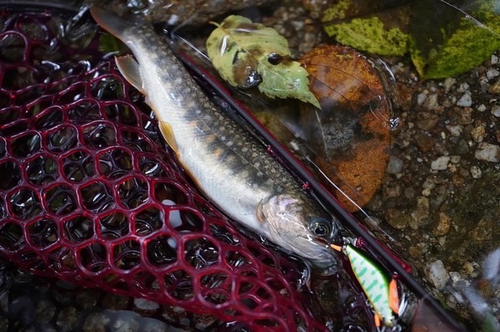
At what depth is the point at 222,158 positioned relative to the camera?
2984 mm

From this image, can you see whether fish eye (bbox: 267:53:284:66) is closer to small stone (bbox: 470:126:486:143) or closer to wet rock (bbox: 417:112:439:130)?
wet rock (bbox: 417:112:439:130)

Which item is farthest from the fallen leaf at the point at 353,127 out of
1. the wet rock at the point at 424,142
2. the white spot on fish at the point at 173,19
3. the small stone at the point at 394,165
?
the white spot on fish at the point at 173,19

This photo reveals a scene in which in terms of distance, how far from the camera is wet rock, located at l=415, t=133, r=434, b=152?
3412 millimetres

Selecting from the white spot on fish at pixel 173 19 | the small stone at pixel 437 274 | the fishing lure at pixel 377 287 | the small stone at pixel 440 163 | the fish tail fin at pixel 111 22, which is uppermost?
the fish tail fin at pixel 111 22

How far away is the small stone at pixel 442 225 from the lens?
3254mm

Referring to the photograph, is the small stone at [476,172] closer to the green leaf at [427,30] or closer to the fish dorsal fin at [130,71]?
the green leaf at [427,30]

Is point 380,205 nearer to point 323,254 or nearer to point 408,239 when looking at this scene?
point 408,239

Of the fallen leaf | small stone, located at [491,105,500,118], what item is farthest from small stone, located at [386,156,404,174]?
small stone, located at [491,105,500,118]

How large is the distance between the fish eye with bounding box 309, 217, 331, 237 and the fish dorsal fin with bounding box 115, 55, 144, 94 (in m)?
1.20

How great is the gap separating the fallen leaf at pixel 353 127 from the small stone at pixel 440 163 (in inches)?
12.4

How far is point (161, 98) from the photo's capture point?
308 centimetres

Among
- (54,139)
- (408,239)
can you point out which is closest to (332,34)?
(408,239)

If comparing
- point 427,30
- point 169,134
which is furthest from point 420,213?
point 169,134

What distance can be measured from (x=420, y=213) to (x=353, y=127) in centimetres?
65
